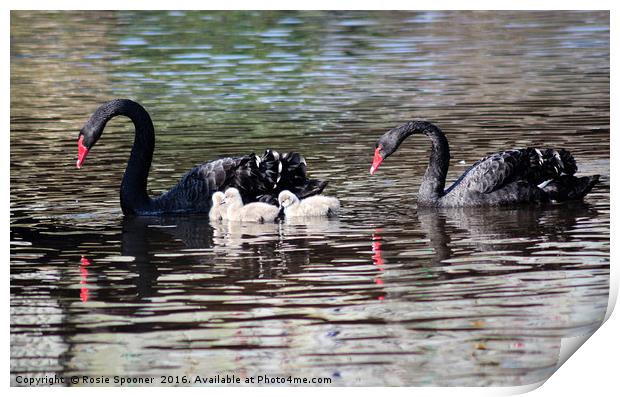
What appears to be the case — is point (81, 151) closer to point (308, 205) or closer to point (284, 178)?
point (284, 178)

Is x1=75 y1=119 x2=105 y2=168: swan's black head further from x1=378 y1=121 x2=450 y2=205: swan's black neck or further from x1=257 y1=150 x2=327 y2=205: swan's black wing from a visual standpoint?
x1=378 y1=121 x2=450 y2=205: swan's black neck

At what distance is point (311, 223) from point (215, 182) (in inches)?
34.0

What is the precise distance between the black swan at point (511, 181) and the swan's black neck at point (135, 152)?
1.72m

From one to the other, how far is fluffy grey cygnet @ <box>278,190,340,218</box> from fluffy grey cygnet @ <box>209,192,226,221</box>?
42 centimetres

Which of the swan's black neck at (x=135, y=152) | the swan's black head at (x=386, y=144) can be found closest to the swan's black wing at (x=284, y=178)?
the swan's black head at (x=386, y=144)

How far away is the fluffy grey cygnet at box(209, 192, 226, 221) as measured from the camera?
31.6 ft

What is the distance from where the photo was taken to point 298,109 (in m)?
13.8

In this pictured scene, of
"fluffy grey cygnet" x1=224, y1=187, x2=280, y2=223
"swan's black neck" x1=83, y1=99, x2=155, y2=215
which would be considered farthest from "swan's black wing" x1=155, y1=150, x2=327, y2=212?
"swan's black neck" x1=83, y1=99, x2=155, y2=215

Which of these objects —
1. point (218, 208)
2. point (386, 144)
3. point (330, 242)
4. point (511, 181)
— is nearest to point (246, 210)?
point (218, 208)

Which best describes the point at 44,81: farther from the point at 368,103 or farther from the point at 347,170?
the point at 347,170

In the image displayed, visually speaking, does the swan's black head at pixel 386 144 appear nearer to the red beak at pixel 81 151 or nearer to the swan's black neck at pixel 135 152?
the swan's black neck at pixel 135 152

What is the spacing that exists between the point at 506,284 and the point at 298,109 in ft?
22.2

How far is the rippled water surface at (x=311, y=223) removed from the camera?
6.27 meters

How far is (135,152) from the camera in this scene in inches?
402
